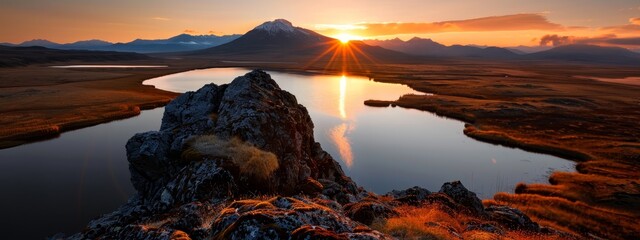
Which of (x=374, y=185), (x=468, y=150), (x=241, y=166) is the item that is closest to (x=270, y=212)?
(x=241, y=166)

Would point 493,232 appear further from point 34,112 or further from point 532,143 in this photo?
point 34,112

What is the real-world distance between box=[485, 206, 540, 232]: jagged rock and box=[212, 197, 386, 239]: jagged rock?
47.1 ft

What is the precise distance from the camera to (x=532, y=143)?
53.1 metres

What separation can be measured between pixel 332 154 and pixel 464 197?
23.7 meters

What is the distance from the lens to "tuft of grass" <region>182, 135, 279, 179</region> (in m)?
18.0

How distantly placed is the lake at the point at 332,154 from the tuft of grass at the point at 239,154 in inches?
557

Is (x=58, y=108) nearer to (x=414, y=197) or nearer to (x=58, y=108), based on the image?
(x=58, y=108)

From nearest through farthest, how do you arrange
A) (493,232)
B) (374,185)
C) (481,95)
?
1. (493,232)
2. (374,185)
3. (481,95)

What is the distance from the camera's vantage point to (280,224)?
9305mm

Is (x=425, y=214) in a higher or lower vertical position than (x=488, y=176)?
higher

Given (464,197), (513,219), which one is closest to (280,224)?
(464,197)

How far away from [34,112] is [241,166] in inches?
2589

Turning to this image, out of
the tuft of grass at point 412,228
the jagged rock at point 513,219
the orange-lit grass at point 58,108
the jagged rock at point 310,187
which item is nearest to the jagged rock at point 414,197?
the jagged rock at point 513,219

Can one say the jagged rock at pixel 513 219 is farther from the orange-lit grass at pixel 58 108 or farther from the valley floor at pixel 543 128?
the orange-lit grass at pixel 58 108
